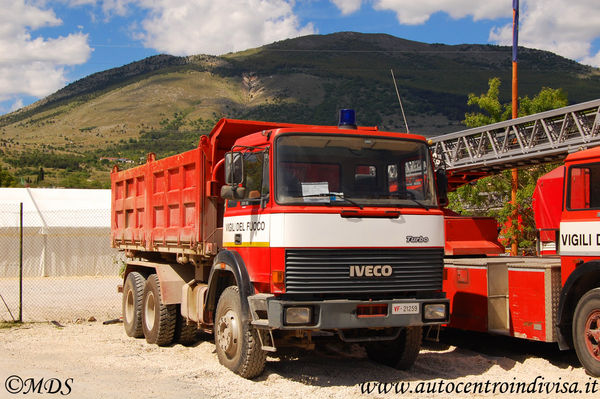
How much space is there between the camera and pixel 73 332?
12695 mm

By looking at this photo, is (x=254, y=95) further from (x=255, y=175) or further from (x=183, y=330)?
(x=255, y=175)

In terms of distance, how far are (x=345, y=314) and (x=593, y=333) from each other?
320 cm

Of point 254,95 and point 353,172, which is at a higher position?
point 254,95

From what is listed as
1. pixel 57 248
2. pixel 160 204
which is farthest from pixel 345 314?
pixel 57 248

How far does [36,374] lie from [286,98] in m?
137

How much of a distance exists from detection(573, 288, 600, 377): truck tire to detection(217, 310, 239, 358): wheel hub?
4.28 metres

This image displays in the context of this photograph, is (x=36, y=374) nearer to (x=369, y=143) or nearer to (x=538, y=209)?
(x=369, y=143)

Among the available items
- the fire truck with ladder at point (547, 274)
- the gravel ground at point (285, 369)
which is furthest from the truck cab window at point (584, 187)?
the gravel ground at point (285, 369)

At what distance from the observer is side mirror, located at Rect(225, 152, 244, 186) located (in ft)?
25.8

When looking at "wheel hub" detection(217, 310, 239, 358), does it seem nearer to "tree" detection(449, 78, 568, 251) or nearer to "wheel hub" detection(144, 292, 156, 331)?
"wheel hub" detection(144, 292, 156, 331)

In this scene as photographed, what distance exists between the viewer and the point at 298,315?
290 inches

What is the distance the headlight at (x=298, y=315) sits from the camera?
24.0 feet

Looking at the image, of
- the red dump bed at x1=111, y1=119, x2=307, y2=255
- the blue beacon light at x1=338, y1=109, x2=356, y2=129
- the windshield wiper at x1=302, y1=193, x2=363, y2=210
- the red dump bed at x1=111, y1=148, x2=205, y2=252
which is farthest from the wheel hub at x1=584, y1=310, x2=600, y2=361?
the red dump bed at x1=111, y1=148, x2=205, y2=252

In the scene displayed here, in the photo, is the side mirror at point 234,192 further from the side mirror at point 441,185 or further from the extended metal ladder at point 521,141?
the extended metal ladder at point 521,141
